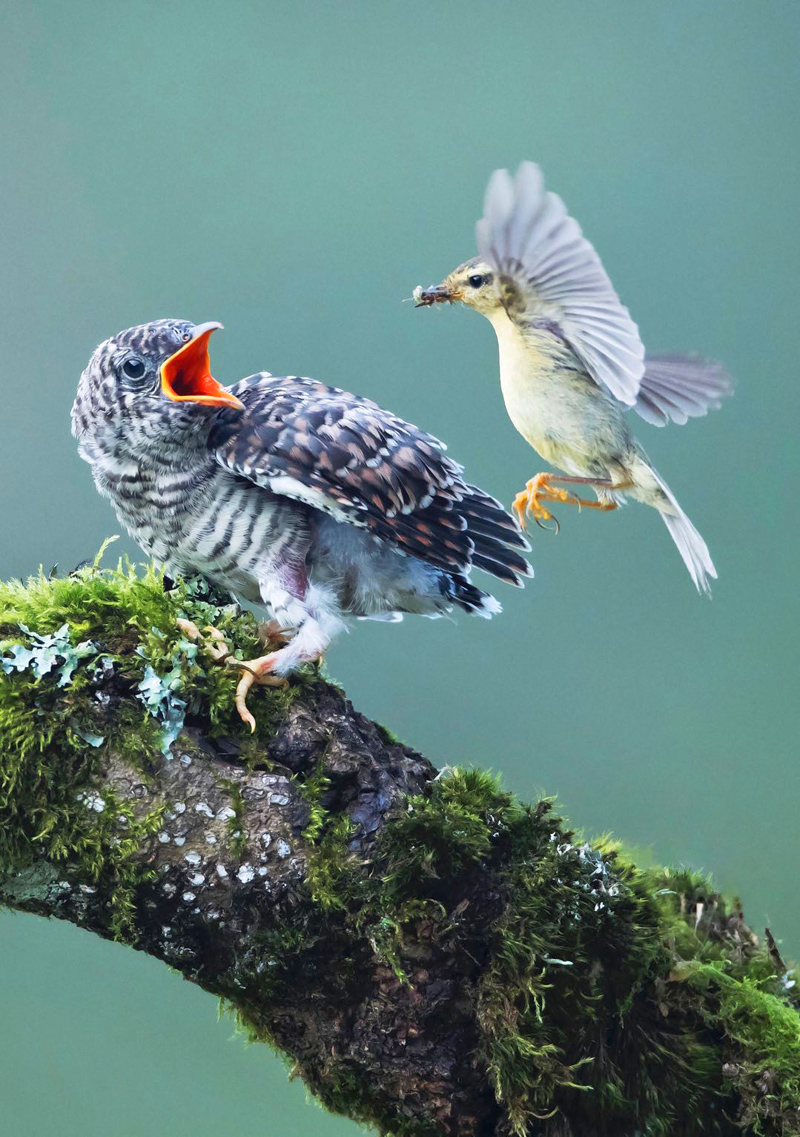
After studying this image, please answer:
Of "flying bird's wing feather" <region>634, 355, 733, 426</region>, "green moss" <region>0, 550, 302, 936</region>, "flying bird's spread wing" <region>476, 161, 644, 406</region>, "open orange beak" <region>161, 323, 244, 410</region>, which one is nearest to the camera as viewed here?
"flying bird's spread wing" <region>476, 161, 644, 406</region>

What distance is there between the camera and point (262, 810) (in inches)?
72.4

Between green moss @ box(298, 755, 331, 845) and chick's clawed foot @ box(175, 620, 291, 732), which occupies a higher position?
chick's clawed foot @ box(175, 620, 291, 732)

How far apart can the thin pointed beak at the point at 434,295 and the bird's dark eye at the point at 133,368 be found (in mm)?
663

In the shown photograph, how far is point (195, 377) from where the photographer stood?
2.18 m

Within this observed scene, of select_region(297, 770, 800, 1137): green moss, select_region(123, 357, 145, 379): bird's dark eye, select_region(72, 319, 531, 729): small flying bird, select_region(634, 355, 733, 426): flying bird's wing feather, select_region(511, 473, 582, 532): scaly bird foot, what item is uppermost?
select_region(634, 355, 733, 426): flying bird's wing feather

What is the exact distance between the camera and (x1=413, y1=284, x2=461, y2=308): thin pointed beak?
1.80 meters

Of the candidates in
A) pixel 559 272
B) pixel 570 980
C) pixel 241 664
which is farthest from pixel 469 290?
pixel 570 980

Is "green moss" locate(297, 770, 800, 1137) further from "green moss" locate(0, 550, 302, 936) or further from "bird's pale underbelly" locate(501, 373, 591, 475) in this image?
"bird's pale underbelly" locate(501, 373, 591, 475)

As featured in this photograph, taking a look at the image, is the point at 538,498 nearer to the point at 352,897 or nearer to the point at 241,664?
the point at 241,664

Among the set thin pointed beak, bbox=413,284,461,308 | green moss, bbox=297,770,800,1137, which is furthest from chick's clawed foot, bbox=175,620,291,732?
thin pointed beak, bbox=413,284,461,308

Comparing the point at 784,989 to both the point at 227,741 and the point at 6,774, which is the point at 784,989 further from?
the point at 6,774

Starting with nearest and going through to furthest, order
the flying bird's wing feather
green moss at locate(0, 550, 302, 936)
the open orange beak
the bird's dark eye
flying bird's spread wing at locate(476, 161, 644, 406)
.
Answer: flying bird's spread wing at locate(476, 161, 644, 406), green moss at locate(0, 550, 302, 936), the flying bird's wing feather, the open orange beak, the bird's dark eye

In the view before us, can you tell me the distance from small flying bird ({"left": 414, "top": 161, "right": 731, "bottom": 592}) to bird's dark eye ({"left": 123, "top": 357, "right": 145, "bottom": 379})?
0.67 meters

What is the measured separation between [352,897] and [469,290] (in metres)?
1.04
